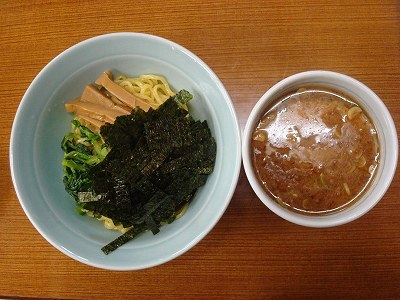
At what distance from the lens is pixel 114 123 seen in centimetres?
135

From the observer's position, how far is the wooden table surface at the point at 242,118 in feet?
4.76

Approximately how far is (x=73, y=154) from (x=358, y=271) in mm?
1062

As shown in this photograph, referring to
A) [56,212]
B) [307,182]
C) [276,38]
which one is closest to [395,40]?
[276,38]

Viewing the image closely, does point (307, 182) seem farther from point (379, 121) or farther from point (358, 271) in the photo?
point (358, 271)

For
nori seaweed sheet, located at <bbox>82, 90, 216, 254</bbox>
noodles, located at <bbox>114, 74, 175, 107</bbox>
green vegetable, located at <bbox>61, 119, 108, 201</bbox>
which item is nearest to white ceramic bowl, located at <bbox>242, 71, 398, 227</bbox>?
nori seaweed sheet, located at <bbox>82, 90, 216, 254</bbox>

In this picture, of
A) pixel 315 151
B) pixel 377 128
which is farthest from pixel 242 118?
pixel 377 128

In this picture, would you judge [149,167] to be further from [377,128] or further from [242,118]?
[377,128]

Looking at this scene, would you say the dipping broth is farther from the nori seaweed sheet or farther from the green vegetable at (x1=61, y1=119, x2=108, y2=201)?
the green vegetable at (x1=61, y1=119, x2=108, y2=201)

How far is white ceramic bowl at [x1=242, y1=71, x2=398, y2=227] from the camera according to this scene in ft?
3.81

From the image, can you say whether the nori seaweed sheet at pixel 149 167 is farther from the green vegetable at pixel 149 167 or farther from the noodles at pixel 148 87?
the noodles at pixel 148 87

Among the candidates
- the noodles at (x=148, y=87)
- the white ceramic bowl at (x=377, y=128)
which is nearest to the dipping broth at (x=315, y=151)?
the white ceramic bowl at (x=377, y=128)

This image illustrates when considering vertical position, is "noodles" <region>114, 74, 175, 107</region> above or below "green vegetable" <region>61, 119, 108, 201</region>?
above

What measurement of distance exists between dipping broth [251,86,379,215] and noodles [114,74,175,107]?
1.31ft

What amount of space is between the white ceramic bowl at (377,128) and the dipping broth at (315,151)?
3 cm
